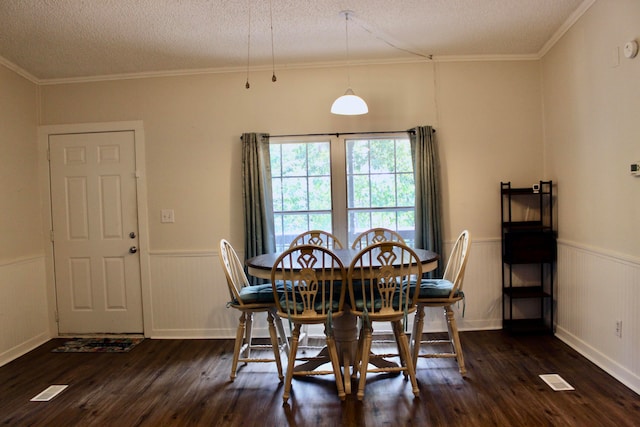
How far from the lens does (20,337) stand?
3.40 metres

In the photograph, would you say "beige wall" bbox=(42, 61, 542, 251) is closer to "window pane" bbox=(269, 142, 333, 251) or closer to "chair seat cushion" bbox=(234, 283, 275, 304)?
"window pane" bbox=(269, 142, 333, 251)

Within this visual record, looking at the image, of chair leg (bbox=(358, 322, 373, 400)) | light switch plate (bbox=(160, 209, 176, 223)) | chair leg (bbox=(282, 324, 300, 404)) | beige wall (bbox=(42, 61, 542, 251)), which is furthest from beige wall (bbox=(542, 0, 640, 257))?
light switch plate (bbox=(160, 209, 176, 223))

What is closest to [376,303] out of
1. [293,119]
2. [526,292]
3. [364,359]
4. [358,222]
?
[364,359]

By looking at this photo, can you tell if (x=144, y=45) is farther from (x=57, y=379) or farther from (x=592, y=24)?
(x=592, y=24)

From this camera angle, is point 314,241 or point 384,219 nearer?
point 314,241

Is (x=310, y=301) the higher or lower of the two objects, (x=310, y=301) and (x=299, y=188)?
the lower

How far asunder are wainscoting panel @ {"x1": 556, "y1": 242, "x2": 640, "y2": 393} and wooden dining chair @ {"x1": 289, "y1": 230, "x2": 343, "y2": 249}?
1839mm

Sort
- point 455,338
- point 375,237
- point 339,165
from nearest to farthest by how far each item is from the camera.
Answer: point 455,338, point 375,237, point 339,165

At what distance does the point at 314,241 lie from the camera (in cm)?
346

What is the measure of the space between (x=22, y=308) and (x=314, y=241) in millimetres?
2565

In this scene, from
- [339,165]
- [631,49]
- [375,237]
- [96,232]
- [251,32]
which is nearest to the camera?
[631,49]

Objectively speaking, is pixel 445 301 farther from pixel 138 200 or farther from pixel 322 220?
pixel 138 200

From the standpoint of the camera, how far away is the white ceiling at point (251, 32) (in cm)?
266

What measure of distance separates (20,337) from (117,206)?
1.33 m
